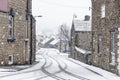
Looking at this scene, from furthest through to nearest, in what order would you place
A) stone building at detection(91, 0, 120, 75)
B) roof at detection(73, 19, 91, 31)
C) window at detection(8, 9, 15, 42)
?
1. roof at detection(73, 19, 91, 31)
2. window at detection(8, 9, 15, 42)
3. stone building at detection(91, 0, 120, 75)

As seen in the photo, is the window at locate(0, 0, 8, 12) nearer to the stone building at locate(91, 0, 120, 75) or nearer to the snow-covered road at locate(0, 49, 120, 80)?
the snow-covered road at locate(0, 49, 120, 80)

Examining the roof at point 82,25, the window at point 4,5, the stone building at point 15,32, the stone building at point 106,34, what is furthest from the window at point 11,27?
the roof at point 82,25

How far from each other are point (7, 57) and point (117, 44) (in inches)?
407

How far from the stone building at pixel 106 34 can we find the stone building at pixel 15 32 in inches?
256

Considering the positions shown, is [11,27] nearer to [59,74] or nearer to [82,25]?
[59,74]

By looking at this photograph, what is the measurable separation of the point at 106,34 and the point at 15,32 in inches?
339

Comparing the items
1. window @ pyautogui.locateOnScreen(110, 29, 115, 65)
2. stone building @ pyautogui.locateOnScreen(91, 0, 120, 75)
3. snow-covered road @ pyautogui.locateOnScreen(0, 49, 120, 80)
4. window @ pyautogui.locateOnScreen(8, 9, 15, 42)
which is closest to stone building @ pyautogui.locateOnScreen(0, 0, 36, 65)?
window @ pyautogui.locateOnScreen(8, 9, 15, 42)

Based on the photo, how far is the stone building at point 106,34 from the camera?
2592 cm

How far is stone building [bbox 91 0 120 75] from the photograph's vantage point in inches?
1020

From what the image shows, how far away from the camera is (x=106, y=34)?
29.3 m

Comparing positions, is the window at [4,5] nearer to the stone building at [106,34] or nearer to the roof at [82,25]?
the stone building at [106,34]

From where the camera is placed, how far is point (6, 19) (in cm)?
3102

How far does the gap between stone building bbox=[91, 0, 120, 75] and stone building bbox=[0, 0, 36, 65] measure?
21.3 ft

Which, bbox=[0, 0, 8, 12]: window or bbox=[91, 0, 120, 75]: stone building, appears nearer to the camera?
bbox=[91, 0, 120, 75]: stone building
